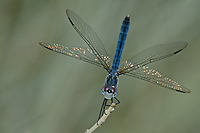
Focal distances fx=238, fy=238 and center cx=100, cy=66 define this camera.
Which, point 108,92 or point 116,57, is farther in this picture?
point 116,57

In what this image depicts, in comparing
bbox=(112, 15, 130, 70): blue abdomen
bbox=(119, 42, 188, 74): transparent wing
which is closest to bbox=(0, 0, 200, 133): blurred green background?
bbox=(112, 15, 130, 70): blue abdomen

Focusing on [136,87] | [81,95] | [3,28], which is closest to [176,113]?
[136,87]

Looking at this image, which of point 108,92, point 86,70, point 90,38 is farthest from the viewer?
point 86,70

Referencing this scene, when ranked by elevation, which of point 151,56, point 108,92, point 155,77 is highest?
point 151,56

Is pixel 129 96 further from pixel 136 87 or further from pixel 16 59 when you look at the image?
pixel 16 59

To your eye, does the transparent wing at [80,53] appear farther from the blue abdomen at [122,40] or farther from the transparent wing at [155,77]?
the transparent wing at [155,77]

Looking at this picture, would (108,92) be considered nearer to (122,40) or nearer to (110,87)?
(110,87)

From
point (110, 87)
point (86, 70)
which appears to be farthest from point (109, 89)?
point (86, 70)
